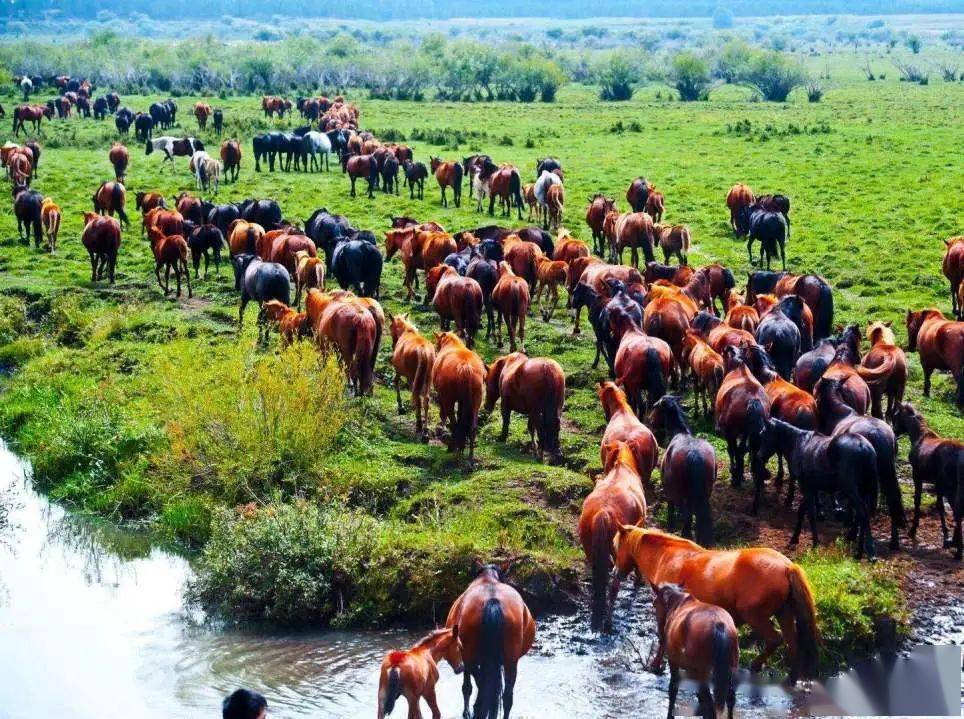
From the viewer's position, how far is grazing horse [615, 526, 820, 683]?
8539 millimetres

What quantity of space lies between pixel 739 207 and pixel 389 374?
1241 cm

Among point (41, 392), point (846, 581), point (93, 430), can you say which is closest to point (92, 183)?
point (41, 392)

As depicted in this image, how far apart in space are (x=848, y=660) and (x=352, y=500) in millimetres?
5211

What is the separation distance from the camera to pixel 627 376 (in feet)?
46.2

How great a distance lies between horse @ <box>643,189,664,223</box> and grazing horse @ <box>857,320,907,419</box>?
12555 millimetres

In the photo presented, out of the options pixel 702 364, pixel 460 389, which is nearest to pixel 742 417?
pixel 702 364

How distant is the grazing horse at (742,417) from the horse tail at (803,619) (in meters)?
3.38

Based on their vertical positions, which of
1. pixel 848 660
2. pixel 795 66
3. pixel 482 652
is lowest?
pixel 848 660

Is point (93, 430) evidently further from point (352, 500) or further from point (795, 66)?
point (795, 66)

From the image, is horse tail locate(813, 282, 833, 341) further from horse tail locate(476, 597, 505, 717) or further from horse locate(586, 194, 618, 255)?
horse tail locate(476, 597, 505, 717)

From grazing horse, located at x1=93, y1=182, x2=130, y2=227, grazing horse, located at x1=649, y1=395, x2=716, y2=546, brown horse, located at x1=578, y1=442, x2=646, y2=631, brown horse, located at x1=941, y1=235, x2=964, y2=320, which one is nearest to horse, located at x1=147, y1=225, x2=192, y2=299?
grazing horse, located at x1=93, y1=182, x2=130, y2=227

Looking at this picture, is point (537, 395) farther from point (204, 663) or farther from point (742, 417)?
point (204, 663)

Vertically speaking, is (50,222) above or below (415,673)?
above

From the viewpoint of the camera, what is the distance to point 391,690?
302 inches
